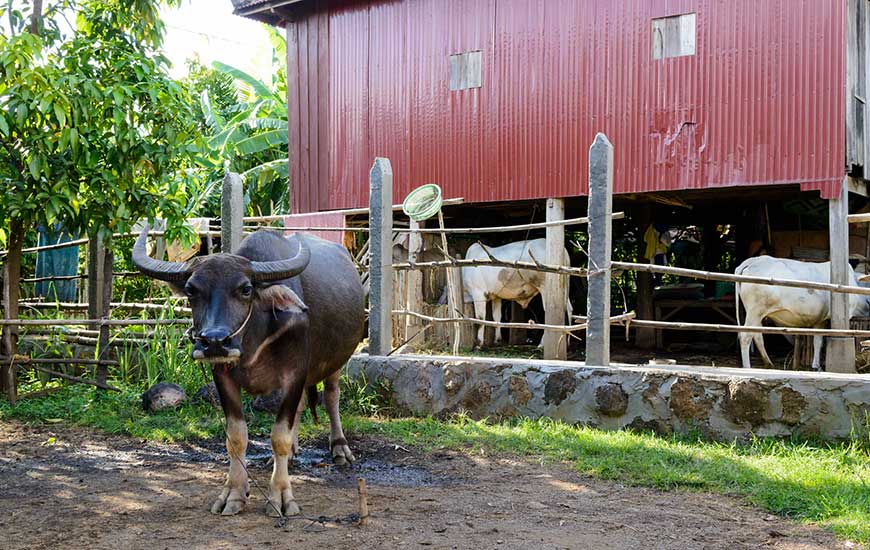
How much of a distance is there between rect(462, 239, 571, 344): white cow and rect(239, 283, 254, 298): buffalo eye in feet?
28.3

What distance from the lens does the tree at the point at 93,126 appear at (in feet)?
18.4

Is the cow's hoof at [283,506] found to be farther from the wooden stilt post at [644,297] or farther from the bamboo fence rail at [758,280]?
the wooden stilt post at [644,297]

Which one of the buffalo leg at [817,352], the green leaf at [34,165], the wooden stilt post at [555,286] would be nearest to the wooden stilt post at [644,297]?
the wooden stilt post at [555,286]

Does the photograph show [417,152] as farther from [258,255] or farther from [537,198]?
[258,255]

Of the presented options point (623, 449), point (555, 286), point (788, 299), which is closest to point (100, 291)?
point (623, 449)

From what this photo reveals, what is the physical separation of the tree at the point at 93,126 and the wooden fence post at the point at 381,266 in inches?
61.0

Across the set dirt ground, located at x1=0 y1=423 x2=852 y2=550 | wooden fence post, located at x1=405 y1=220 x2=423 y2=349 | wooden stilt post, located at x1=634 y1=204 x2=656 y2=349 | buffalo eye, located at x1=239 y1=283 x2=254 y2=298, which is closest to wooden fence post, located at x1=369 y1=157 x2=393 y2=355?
dirt ground, located at x1=0 y1=423 x2=852 y2=550

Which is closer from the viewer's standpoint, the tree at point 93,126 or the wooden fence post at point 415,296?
the tree at point 93,126

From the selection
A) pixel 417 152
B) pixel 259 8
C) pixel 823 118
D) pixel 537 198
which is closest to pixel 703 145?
pixel 823 118

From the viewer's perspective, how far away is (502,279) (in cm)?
1273

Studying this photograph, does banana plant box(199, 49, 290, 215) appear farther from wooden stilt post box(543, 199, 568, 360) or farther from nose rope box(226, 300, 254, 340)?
nose rope box(226, 300, 254, 340)

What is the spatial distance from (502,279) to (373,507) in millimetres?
8688

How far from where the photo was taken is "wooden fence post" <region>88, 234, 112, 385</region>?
7363 mm

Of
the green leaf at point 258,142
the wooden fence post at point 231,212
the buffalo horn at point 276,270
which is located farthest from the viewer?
the green leaf at point 258,142
